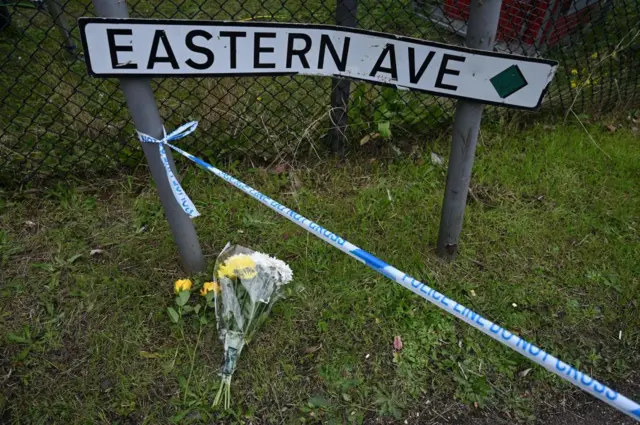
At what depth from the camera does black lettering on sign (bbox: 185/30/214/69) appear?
1.38 metres

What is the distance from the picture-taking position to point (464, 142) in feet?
5.68

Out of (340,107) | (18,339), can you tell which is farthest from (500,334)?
(18,339)

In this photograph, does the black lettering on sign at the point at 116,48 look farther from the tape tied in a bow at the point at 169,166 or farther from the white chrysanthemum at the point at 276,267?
the white chrysanthemum at the point at 276,267

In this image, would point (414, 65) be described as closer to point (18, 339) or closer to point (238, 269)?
point (238, 269)

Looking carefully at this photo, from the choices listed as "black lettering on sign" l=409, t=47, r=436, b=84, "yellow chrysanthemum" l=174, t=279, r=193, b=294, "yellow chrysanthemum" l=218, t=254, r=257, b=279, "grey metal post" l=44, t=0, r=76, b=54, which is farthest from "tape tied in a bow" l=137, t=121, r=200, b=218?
"grey metal post" l=44, t=0, r=76, b=54

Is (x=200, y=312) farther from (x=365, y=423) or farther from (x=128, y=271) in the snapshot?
(x=365, y=423)

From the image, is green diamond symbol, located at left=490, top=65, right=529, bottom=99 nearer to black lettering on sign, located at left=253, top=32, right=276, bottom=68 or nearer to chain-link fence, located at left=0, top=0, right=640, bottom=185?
black lettering on sign, located at left=253, top=32, right=276, bottom=68

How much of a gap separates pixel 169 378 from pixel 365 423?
72 centimetres

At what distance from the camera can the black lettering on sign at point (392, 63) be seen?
4.94 feet

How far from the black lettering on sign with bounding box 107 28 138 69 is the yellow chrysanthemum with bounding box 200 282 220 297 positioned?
35.0 inches

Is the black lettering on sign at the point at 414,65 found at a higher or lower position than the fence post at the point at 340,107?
higher

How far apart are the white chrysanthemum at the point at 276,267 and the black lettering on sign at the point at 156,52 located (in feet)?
2.79

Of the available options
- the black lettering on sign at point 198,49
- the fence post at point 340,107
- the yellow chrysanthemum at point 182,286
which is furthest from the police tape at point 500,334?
the fence post at point 340,107

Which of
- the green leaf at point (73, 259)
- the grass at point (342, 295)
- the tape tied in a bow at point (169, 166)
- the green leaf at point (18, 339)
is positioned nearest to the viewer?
the tape tied in a bow at point (169, 166)
